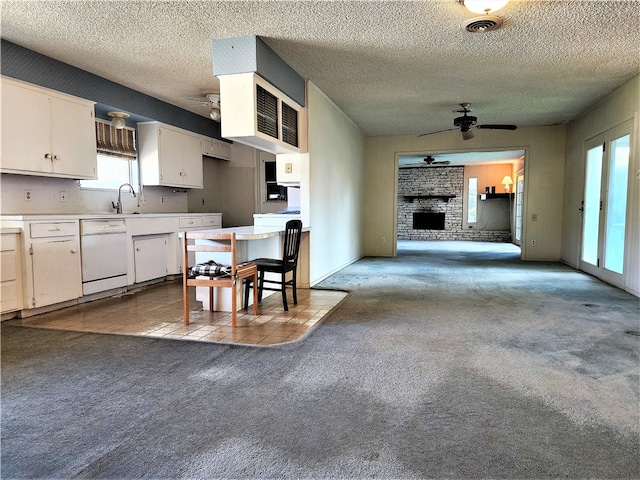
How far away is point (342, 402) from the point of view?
1905 millimetres

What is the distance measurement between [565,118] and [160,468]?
24.3ft

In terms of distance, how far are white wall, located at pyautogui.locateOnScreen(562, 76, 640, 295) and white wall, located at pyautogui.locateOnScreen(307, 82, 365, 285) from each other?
359 cm

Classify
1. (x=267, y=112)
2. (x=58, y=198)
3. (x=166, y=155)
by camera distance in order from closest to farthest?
(x=267, y=112) → (x=58, y=198) → (x=166, y=155)

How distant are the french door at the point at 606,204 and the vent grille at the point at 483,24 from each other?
2621 mm

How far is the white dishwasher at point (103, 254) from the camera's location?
4.00 metres

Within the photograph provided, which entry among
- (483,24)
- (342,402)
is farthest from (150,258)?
(483,24)

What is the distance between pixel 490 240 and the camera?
12.1 meters

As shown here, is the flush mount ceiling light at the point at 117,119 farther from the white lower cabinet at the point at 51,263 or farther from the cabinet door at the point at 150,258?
the white lower cabinet at the point at 51,263

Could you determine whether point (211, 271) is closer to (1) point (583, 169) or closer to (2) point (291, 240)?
(2) point (291, 240)

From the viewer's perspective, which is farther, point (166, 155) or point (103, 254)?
point (166, 155)

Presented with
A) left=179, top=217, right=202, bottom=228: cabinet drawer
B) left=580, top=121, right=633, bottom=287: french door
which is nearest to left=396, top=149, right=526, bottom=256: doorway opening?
left=580, top=121, right=633, bottom=287: french door

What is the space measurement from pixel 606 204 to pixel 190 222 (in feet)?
18.7

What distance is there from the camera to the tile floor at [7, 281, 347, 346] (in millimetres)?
A: 2930

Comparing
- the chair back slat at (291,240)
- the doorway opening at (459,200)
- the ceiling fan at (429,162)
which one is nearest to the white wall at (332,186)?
the chair back slat at (291,240)
